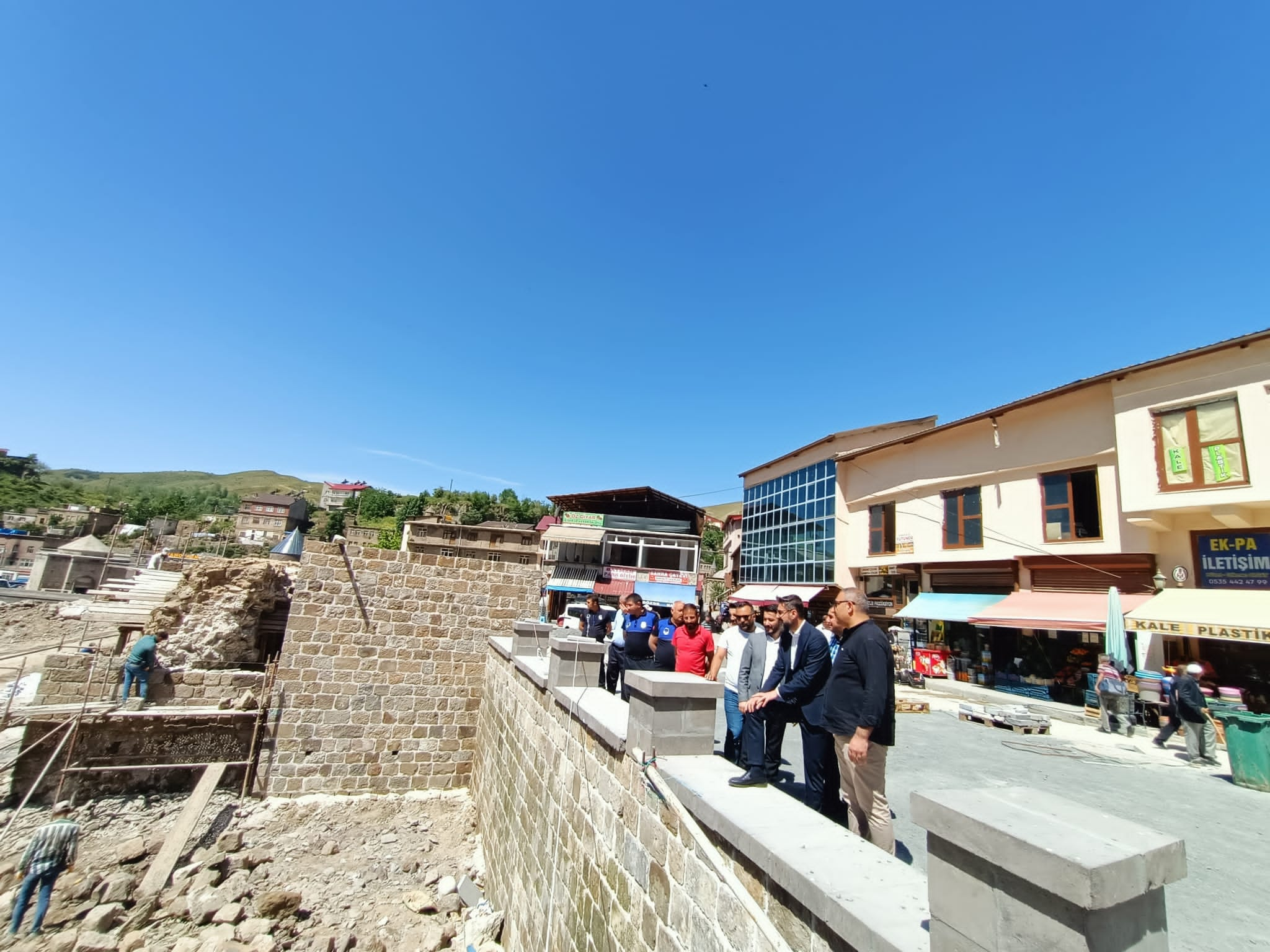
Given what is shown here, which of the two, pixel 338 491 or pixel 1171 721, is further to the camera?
pixel 338 491

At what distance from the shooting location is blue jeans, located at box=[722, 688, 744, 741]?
17.0 ft

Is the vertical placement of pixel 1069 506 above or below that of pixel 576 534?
above

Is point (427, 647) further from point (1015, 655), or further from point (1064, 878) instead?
point (1015, 655)

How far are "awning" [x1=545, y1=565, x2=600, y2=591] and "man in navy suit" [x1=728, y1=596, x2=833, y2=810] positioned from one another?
25.3 metres

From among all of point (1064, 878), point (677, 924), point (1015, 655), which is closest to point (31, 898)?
point (677, 924)

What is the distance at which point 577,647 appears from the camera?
5.96 meters

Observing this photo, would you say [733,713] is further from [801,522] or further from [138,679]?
[801,522]

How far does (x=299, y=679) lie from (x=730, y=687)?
9.21 metres

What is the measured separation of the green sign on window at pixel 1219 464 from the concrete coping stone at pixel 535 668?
13362mm

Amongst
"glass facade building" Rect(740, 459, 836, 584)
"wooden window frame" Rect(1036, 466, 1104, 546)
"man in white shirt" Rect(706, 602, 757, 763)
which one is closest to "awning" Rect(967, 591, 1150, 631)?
"wooden window frame" Rect(1036, 466, 1104, 546)

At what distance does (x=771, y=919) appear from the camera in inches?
95.5

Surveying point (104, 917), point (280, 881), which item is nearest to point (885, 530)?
point (280, 881)

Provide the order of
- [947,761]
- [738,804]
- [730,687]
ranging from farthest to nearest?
1. [947,761]
2. [730,687]
3. [738,804]

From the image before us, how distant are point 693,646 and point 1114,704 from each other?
28.2 ft
